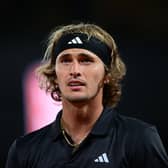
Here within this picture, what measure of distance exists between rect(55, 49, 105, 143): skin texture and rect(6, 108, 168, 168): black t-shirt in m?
0.04

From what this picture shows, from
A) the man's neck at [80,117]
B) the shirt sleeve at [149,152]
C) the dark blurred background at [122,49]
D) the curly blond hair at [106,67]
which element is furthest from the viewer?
the dark blurred background at [122,49]

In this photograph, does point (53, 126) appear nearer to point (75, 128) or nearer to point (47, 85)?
point (75, 128)

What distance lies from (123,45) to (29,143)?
4.77 feet

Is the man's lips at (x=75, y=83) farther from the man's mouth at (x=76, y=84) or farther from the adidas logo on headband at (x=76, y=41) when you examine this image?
the adidas logo on headband at (x=76, y=41)

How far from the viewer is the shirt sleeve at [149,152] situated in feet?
5.96

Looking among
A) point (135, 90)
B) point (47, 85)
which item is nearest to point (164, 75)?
point (135, 90)

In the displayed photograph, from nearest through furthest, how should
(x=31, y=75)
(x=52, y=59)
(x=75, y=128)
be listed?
(x=75, y=128) → (x=52, y=59) → (x=31, y=75)

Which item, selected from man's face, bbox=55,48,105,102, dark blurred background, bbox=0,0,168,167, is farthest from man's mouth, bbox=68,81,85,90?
dark blurred background, bbox=0,0,168,167

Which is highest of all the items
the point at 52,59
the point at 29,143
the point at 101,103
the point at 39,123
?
the point at 52,59

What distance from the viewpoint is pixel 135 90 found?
3275mm

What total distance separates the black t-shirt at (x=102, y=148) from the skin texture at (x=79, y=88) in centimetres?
4

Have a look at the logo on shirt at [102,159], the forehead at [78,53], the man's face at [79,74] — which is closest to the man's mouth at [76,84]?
the man's face at [79,74]

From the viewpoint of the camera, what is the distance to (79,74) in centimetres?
190

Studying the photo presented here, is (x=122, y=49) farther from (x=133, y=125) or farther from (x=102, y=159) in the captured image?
(x=102, y=159)
